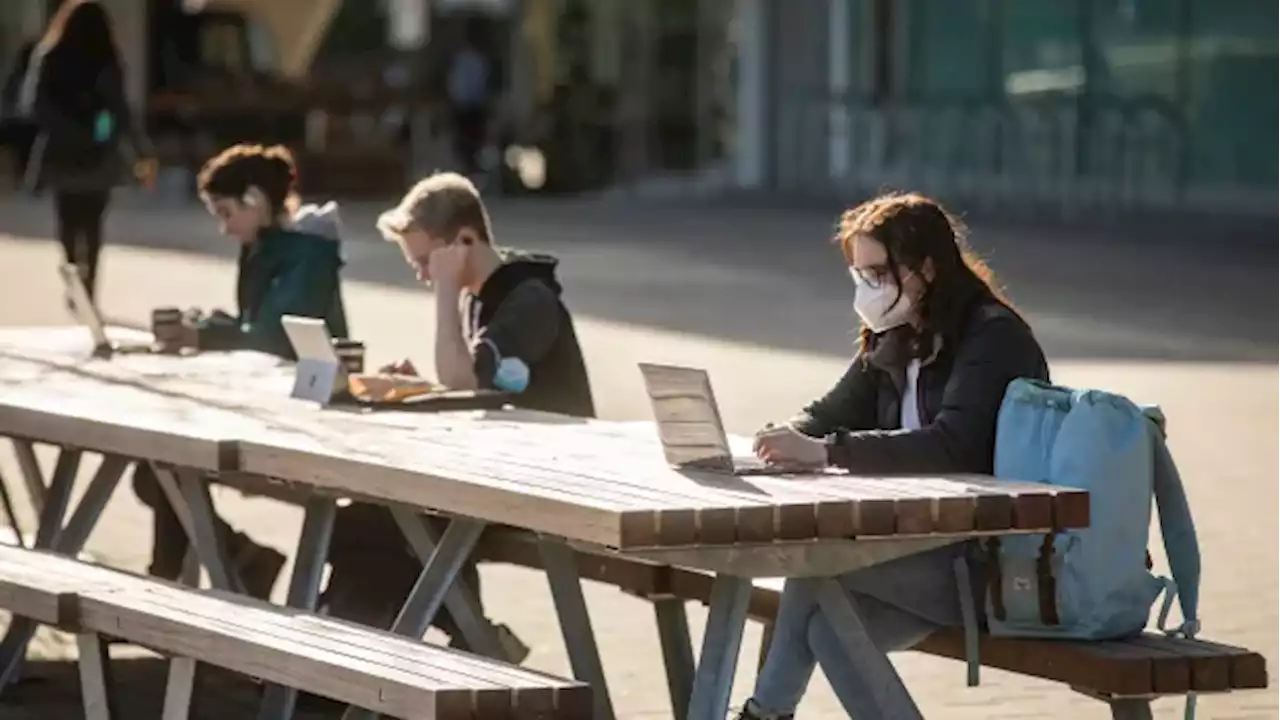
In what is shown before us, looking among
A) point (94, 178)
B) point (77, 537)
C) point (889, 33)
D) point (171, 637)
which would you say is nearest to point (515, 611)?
point (77, 537)

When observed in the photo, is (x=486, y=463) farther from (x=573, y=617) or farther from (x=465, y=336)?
(x=465, y=336)

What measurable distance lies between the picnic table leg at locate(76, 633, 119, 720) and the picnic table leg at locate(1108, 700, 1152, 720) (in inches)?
85.5

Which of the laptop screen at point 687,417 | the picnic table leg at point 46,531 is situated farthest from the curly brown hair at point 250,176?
the laptop screen at point 687,417

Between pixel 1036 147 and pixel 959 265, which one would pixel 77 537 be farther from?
pixel 1036 147

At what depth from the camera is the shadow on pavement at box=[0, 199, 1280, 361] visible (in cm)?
1803

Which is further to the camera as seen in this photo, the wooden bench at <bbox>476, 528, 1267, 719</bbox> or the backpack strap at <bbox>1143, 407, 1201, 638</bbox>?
the backpack strap at <bbox>1143, 407, 1201, 638</bbox>

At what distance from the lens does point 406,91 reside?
35562mm

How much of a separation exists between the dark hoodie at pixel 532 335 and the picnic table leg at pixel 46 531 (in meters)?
1.06

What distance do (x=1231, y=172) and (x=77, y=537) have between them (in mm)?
21083

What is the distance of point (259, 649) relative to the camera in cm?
612

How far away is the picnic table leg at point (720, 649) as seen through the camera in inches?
238

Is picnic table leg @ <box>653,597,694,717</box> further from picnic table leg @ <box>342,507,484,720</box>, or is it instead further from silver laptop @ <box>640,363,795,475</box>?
silver laptop @ <box>640,363,795,475</box>

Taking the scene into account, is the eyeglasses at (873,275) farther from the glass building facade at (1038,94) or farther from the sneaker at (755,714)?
the glass building facade at (1038,94)

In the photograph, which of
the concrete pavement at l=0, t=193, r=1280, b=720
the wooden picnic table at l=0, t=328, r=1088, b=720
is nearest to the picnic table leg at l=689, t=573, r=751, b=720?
the wooden picnic table at l=0, t=328, r=1088, b=720
